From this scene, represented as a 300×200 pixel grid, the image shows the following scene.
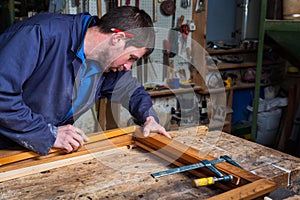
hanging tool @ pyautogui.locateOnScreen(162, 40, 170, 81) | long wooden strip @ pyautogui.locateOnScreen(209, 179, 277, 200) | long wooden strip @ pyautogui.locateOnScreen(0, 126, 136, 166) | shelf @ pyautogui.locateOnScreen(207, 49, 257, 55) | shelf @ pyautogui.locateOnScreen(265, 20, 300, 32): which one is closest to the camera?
long wooden strip @ pyautogui.locateOnScreen(209, 179, 277, 200)

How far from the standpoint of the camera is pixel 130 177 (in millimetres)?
981

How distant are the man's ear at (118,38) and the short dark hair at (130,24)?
18 millimetres

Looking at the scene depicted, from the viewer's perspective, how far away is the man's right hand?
109 centimetres

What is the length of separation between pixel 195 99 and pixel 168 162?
1.79 metres

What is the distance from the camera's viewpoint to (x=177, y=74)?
2.89m

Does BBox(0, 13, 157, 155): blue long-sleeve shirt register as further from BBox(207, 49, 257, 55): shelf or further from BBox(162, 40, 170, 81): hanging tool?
BBox(207, 49, 257, 55): shelf

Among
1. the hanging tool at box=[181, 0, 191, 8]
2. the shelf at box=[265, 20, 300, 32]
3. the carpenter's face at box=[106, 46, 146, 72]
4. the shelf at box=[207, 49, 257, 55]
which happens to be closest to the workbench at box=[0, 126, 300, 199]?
the carpenter's face at box=[106, 46, 146, 72]

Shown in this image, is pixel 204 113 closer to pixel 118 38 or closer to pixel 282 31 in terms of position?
pixel 282 31

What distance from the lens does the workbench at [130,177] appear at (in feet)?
2.92

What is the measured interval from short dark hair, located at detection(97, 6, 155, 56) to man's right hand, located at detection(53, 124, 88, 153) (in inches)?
14.5

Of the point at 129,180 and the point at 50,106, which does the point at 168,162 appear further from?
the point at 50,106

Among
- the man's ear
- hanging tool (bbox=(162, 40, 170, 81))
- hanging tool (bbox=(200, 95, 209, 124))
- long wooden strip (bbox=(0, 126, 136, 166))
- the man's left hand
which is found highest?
the man's ear

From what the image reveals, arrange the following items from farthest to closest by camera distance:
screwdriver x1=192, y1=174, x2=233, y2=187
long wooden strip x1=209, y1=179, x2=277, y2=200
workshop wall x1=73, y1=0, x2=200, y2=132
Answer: workshop wall x1=73, y1=0, x2=200, y2=132 → screwdriver x1=192, y1=174, x2=233, y2=187 → long wooden strip x1=209, y1=179, x2=277, y2=200

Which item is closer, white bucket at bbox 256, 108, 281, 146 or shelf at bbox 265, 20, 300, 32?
shelf at bbox 265, 20, 300, 32
